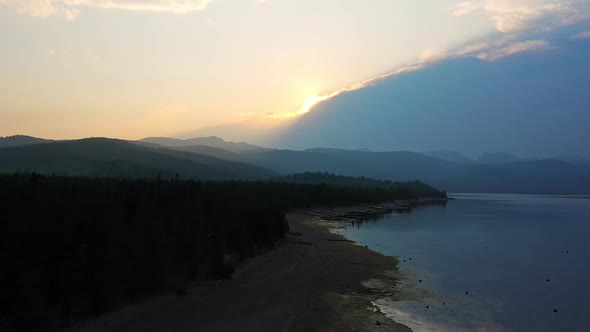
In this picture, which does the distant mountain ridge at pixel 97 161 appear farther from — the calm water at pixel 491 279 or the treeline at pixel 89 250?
the treeline at pixel 89 250

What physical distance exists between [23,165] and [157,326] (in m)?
102

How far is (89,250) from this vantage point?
1271 centimetres

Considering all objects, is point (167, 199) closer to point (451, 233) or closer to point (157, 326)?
point (157, 326)

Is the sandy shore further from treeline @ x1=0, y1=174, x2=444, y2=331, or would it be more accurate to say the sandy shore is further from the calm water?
the calm water

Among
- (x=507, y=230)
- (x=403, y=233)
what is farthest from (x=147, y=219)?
(x=507, y=230)

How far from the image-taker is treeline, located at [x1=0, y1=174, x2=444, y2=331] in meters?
10.6

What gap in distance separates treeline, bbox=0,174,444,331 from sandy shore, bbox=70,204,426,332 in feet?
2.40

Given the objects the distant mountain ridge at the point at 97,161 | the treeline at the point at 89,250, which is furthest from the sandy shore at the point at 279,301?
the distant mountain ridge at the point at 97,161

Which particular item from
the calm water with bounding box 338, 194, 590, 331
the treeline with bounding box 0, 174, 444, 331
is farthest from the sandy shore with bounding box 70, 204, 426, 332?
the calm water with bounding box 338, 194, 590, 331

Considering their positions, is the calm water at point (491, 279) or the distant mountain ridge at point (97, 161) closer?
the calm water at point (491, 279)

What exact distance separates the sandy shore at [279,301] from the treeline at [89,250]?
733 mm

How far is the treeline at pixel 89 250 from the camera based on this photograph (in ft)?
34.6

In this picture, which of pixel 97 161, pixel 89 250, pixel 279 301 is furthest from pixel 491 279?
pixel 97 161

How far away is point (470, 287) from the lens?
791 inches
